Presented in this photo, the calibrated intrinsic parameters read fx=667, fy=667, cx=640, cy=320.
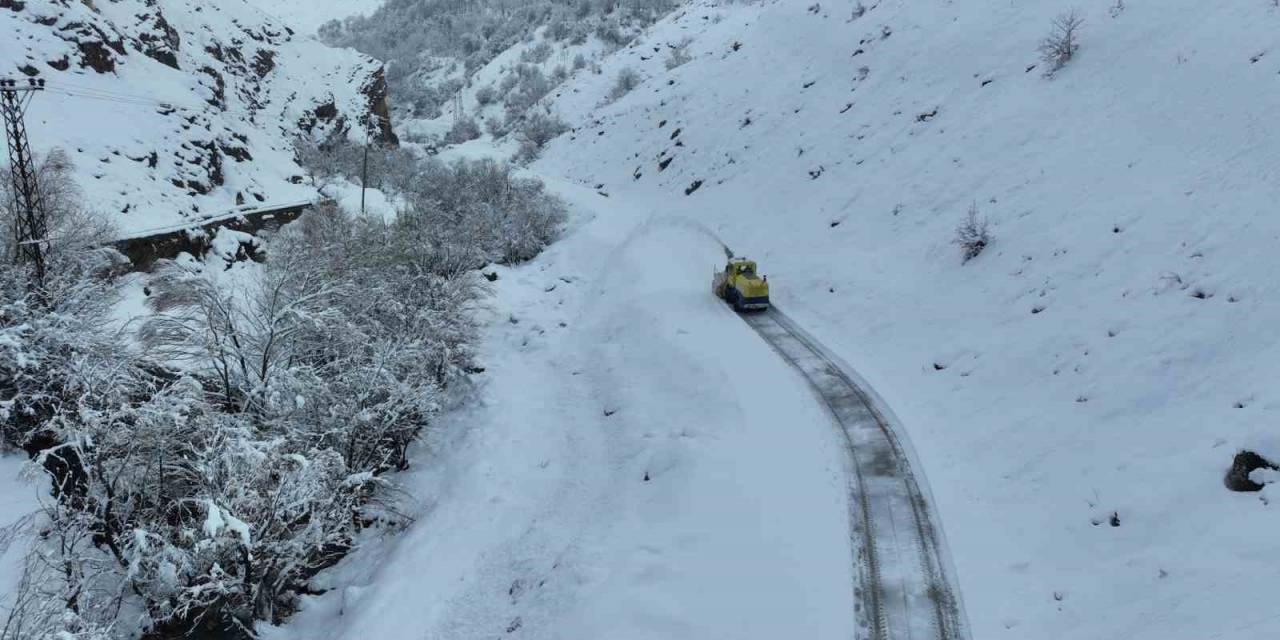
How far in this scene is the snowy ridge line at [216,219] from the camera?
26.8 meters

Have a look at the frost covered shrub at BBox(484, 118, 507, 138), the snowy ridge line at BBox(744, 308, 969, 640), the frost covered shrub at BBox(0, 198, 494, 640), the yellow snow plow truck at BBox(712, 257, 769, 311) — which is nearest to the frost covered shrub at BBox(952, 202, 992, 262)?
the yellow snow plow truck at BBox(712, 257, 769, 311)

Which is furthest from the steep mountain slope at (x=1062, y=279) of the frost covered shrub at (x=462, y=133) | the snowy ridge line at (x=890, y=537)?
the frost covered shrub at (x=462, y=133)

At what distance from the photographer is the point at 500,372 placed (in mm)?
24375

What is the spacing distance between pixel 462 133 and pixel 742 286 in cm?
6964

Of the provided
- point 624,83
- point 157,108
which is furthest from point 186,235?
point 624,83

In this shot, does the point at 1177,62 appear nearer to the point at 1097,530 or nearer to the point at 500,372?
the point at 1097,530

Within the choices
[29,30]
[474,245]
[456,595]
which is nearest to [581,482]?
[456,595]

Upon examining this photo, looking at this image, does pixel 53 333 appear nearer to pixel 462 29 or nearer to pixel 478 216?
pixel 478 216

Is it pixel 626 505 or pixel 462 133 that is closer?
pixel 626 505

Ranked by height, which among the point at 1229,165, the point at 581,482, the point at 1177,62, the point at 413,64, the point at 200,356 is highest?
the point at 413,64

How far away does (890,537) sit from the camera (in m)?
12.7

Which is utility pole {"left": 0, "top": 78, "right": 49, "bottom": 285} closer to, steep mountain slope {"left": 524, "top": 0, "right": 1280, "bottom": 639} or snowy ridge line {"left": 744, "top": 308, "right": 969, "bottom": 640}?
steep mountain slope {"left": 524, "top": 0, "right": 1280, "bottom": 639}

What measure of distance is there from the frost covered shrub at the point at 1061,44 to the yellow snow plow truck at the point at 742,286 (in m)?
15.2

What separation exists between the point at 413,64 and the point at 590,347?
12986cm
